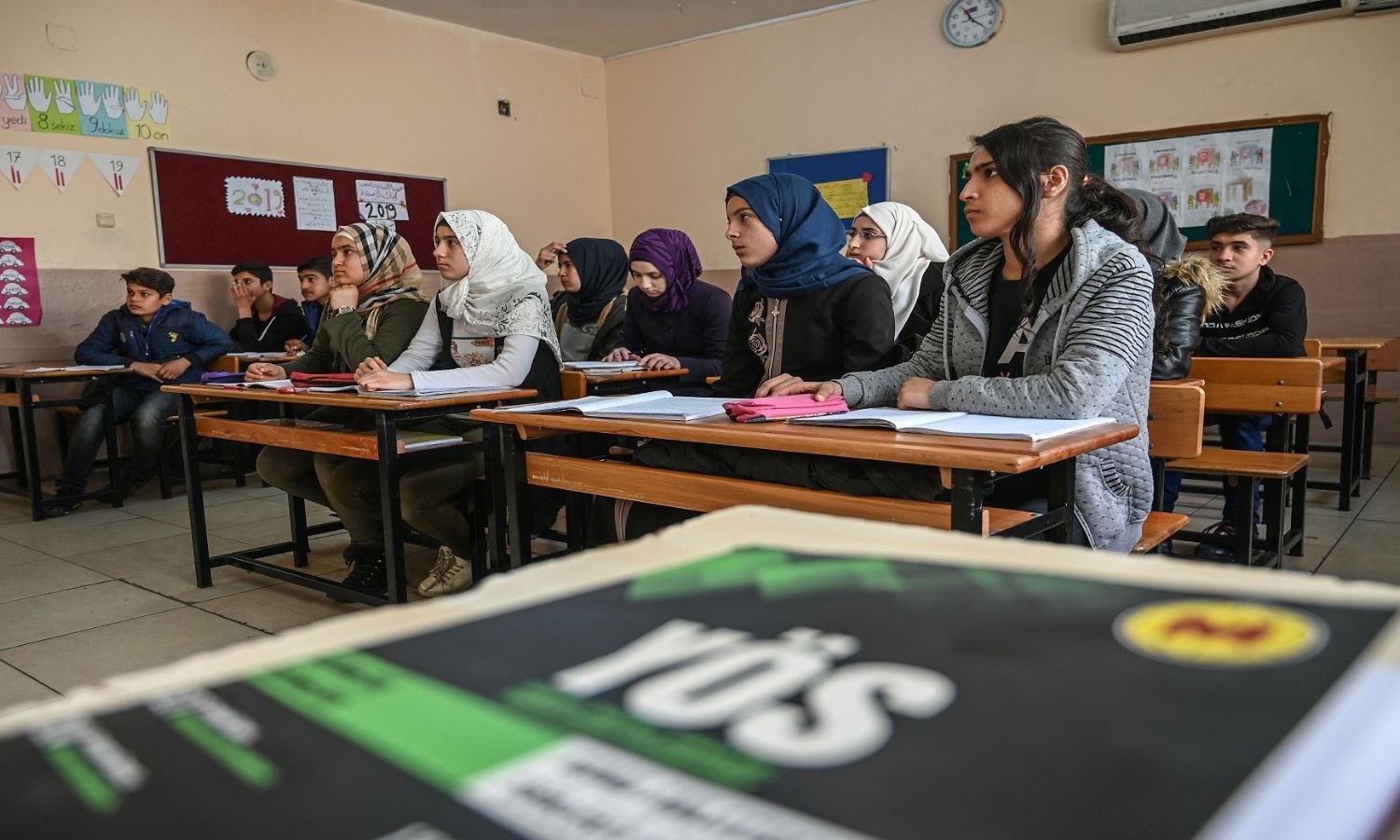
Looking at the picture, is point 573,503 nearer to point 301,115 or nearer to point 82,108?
point 82,108

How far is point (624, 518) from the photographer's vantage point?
2012mm

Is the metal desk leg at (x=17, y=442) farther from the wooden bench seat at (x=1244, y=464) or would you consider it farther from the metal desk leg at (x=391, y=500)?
the wooden bench seat at (x=1244, y=464)

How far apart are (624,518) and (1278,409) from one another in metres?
1.98

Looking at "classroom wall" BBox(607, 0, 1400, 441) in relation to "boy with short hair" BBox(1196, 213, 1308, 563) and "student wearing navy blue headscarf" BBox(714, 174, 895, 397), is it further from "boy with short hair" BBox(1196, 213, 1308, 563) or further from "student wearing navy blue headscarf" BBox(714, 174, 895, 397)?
"student wearing navy blue headscarf" BBox(714, 174, 895, 397)

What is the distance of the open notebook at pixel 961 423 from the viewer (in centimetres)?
129

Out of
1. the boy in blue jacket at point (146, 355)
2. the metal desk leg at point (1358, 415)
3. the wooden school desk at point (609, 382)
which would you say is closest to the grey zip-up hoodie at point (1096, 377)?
the wooden school desk at point (609, 382)

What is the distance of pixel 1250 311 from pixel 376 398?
3.07m

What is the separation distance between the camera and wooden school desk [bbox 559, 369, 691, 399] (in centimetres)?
297

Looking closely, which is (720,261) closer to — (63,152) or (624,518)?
(63,152)

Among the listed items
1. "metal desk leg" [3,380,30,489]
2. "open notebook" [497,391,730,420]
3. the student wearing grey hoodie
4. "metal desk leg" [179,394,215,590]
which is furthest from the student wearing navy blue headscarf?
"metal desk leg" [3,380,30,489]

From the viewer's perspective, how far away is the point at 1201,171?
16.0 ft

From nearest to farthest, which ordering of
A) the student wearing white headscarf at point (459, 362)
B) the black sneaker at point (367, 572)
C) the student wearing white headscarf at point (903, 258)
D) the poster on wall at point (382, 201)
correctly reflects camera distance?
the student wearing white headscarf at point (459, 362)
the black sneaker at point (367, 572)
the student wearing white headscarf at point (903, 258)
the poster on wall at point (382, 201)

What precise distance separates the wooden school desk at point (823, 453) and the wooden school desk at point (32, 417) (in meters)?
2.92

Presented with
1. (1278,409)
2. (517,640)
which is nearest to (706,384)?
(1278,409)
